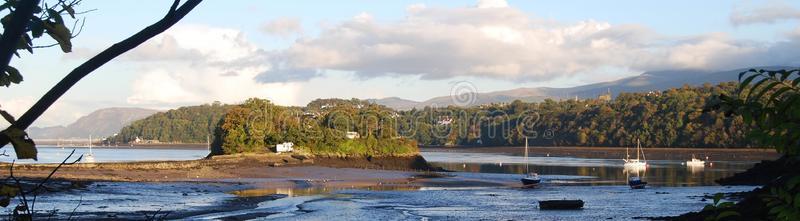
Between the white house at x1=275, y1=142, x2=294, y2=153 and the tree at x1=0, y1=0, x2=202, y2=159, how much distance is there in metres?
83.7

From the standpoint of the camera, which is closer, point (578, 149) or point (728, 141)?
point (728, 141)

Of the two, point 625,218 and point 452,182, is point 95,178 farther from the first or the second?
point 625,218

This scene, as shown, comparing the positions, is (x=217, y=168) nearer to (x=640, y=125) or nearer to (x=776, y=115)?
(x=776, y=115)

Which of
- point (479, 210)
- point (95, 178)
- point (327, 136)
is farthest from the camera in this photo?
point (327, 136)

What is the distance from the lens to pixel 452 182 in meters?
63.7

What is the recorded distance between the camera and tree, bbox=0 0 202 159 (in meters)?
2.82

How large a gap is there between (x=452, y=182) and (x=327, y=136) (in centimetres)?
3181

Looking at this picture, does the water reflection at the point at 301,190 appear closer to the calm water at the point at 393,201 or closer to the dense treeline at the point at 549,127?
the calm water at the point at 393,201

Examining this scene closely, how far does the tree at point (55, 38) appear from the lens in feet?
9.24

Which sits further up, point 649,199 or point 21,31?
point 21,31

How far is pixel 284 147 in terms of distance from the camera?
87.1 metres

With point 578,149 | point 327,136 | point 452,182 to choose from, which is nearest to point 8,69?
point 452,182

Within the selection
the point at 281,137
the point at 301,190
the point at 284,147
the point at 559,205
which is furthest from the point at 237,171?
the point at 559,205

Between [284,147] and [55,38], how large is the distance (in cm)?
8467
